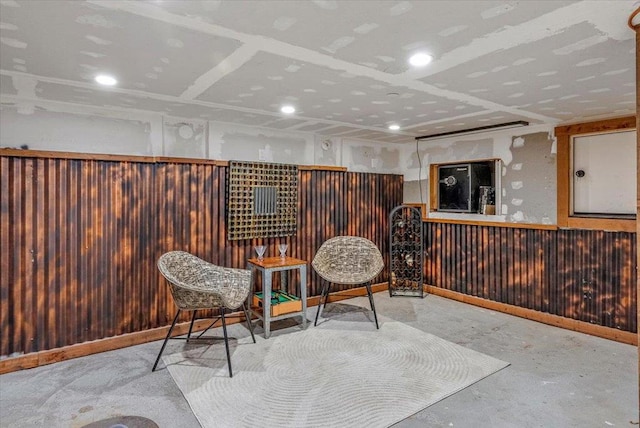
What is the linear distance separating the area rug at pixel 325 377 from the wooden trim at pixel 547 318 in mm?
1329

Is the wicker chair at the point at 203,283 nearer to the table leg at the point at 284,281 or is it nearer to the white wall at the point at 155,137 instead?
the table leg at the point at 284,281

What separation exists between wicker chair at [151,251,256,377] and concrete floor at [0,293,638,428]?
15.1 inches

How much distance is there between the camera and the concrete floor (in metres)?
2.19

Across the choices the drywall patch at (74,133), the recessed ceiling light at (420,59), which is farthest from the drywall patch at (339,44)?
the drywall patch at (74,133)

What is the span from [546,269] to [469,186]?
1.26 m

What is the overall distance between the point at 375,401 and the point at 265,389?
2.51 ft

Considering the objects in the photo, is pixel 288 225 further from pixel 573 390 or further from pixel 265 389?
pixel 573 390

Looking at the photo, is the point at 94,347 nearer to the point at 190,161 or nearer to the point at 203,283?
the point at 203,283

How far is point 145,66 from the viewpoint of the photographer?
7.20 ft

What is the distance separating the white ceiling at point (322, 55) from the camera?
1.55 meters

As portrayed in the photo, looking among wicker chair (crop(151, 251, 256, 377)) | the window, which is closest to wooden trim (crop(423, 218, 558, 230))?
the window

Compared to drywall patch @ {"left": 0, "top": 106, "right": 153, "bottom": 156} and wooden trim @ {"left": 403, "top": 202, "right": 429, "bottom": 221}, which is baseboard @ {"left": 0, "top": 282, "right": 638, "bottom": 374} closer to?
wooden trim @ {"left": 403, "top": 202, "right": 429, "bottom": 221}

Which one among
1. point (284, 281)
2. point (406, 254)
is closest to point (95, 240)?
Result: point (284, 281)

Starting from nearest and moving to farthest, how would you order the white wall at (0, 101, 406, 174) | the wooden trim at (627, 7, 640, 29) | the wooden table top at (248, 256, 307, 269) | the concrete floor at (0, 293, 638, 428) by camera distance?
the wooden trim at (627, 7, 640, 29), the concrete floor at (0, 293, 638, 428), the white wall at (0, 101, 406, 174), the wooden table top at (248, 256, 307, 269)
